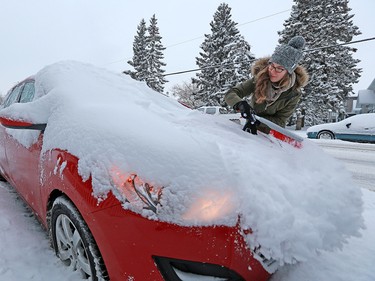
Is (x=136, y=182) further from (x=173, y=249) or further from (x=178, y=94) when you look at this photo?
(x=178, y=94)

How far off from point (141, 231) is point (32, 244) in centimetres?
132

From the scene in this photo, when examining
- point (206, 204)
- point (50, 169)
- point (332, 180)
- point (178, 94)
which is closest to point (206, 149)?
point (206, 204)

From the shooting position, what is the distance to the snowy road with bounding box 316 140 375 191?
16.5ft

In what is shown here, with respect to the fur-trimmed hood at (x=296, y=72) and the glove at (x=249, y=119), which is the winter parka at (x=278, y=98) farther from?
the glove at (x=249, y=119)

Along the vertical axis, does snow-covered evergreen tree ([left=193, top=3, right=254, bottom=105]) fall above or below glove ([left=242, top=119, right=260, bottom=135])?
above

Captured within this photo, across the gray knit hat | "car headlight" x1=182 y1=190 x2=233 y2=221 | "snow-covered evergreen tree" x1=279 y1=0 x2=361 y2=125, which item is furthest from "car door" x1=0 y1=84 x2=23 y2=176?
"snow-covered evergreen tree" x1=279 y1=0 x2=361 y2=125

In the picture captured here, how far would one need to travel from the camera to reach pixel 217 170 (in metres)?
1.32

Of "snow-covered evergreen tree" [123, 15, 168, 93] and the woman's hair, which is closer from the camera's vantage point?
the woman's hair

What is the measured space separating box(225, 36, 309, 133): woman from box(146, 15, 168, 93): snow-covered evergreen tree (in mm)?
28326

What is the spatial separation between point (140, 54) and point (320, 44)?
→ 17955 mm

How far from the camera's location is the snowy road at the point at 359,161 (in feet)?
16.5

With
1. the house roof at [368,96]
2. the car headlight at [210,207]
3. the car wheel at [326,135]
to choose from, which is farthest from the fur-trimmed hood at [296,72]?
the house roof at [368,96]

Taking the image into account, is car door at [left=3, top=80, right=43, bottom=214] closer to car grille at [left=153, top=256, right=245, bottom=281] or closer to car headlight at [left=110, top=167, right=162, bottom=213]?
car headlight at [left=110, top=167, right=162, bottom=213]

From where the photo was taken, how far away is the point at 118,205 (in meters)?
1.30
